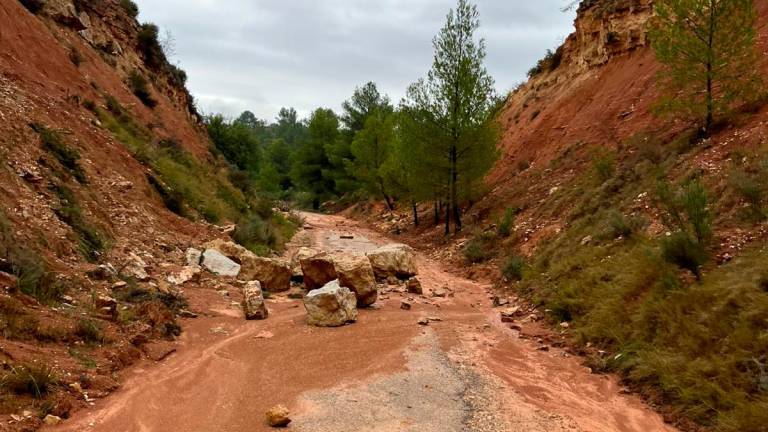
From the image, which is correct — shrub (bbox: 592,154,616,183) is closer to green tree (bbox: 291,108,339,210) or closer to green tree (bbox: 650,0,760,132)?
green tree (bbox: 650,0,760,132)

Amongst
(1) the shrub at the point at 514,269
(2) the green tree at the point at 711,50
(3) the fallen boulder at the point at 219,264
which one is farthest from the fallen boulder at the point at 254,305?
(2) the green tree at the point at 711,50

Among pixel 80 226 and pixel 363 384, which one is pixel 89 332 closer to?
pixel 363 384

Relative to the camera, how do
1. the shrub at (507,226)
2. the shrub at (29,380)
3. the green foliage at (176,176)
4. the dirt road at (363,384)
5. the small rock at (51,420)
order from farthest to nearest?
the shrub at (507,226), the green foliage at (176,176), the dirt road at (363,384), the shrub at (29,380), the small rock at (51,420)

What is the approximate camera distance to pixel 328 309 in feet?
29.8

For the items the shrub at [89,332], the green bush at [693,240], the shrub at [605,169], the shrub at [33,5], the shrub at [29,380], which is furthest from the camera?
the shrub at [33,5]

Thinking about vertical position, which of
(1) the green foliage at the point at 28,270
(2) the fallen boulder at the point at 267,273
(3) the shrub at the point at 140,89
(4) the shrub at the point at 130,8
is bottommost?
(2) the fallen boulder at the point at 267,273

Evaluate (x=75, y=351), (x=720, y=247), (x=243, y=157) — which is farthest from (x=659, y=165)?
(x=243, y=157)

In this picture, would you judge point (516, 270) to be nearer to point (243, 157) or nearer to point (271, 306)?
point (271, 306)

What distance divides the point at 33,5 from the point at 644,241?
74.1 ft

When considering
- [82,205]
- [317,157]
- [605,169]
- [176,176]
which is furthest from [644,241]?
[317,157]

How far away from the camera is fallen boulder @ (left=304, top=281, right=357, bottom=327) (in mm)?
9039

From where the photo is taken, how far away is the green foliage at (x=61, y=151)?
11.5 meters

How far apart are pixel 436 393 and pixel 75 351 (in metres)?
4.40

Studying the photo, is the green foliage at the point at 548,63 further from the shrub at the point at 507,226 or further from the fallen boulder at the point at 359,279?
the fallen boulder at the point at 359,279
